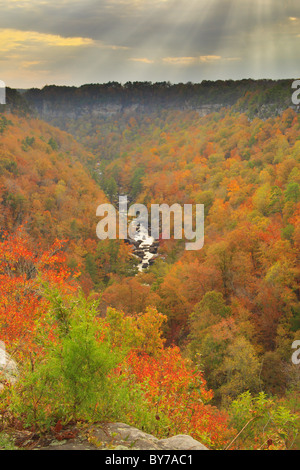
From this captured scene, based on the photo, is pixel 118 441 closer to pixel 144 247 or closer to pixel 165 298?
pixel 165 298

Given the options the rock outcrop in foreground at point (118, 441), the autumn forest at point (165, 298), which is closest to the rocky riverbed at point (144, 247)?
the autumn forest at point (165, 298)

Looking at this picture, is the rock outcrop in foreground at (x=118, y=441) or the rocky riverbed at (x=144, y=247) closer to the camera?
the rock outcrop in foreground at (x=118, y=441)

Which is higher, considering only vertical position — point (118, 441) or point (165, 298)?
point (118, 441)

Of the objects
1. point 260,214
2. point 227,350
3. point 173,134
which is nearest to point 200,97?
point 173,134

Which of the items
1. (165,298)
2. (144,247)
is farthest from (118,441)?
(144,247)

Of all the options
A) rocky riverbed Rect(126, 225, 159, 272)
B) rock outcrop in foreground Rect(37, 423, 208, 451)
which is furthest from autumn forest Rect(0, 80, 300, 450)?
rocky riverbed Rect(126, 225, 159, 272)

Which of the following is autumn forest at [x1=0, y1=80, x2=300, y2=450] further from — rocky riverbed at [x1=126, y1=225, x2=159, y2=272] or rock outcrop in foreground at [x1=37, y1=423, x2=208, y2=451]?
rocky riverbed at [x1=126, y1=225, x2=159, y2=272]

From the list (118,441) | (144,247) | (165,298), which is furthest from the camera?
(144,247)

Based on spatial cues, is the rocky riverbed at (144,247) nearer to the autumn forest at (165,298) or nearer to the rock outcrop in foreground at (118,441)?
the autumn forest at (165,298)
